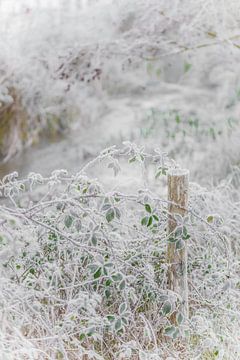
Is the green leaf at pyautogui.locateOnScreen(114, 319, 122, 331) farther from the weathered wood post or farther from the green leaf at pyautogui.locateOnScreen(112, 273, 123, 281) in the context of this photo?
the weathered wood post

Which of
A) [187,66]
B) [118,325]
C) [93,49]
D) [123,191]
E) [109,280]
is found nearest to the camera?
[118,325]

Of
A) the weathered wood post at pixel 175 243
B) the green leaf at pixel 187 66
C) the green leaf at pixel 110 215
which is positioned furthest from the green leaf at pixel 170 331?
the green leaf at pixel 187 66

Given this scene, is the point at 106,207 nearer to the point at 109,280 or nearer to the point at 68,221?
the point at 68,221

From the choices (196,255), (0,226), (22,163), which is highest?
(0,226)

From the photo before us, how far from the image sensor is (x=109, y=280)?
266 cm

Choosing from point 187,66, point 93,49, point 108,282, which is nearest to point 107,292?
point 108,282

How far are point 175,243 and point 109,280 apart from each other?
322 mm

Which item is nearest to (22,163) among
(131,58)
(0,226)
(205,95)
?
(131,58)

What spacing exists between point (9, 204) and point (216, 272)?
241cm

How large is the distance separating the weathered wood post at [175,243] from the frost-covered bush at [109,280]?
3 cm

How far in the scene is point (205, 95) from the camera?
22.2 ft

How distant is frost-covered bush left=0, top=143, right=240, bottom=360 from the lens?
101 inches

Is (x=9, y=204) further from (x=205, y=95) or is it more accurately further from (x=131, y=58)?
(x=205, y=95)

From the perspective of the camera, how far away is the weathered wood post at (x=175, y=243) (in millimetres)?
2705
